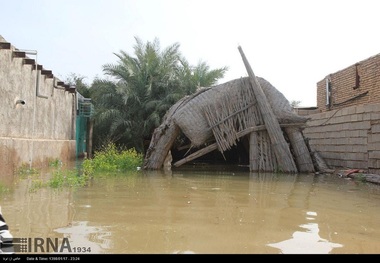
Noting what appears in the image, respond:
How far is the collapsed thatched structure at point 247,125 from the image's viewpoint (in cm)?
1054

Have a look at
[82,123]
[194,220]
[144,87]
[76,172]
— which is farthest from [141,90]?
[194,220]

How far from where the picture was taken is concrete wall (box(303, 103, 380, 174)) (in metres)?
8.88

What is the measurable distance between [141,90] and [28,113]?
9.21m

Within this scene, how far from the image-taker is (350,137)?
9953 millimetres

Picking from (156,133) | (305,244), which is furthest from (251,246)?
(156,133)

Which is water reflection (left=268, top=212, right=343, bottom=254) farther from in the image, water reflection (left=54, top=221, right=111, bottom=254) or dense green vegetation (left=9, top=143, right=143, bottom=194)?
dense green vegetation (left=9, top=143, right=143, bottom=194)

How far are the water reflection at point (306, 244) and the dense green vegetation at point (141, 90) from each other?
1429 cm

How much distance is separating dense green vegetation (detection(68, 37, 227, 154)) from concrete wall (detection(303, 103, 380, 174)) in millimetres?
7550

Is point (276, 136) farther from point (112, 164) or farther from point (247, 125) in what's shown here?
point (112, 164)

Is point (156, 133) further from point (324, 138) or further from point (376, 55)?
point (376, 55)

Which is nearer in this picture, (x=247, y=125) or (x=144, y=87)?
(x=247, y=125)

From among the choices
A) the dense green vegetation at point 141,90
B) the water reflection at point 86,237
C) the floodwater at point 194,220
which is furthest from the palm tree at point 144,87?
the water reflection at point 86,237

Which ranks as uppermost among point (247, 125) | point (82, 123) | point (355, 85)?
point (355, 85)

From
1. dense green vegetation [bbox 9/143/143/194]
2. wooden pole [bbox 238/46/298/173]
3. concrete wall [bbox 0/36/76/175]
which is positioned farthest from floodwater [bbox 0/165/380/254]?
wooden pole [bbox 238/46/298/173]
